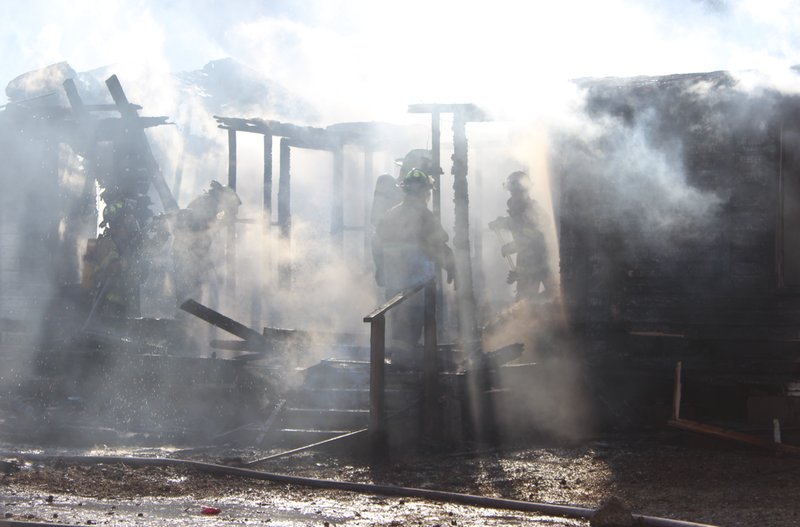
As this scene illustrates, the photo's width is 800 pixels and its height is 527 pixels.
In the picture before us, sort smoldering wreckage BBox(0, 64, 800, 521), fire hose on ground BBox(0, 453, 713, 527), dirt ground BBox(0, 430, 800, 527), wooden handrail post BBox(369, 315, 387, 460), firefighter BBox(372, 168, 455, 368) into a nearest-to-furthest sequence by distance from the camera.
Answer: fire hose on ground BBox(0, 453, 713, 527) < dirt ground BBox(0, 430, 800, 527) < wooden handrail post BBox(369, 315, 387, 460) < smoldering wreckage BBox(0, 64, 800, 521) < firefighter BBox(372, 168, 455, 368)

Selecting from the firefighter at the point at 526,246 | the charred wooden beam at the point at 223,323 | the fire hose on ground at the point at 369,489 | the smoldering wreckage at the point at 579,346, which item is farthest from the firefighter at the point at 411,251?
the fire hose on ground at the point at 369,489

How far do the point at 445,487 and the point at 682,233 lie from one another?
4.71m

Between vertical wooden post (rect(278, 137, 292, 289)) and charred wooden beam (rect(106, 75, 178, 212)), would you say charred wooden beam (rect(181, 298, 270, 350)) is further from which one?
charred wooden beam (rect(106, 75, 178, 212))

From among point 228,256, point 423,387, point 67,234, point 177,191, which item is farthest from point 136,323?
point 177,191

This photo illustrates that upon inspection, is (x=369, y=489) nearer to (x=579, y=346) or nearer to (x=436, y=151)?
(x=579, y=346)

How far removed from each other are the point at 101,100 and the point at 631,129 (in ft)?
69.1

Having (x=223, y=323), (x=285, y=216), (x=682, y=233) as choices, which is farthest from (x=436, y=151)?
(x=285, y=216)

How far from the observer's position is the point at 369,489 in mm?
6320

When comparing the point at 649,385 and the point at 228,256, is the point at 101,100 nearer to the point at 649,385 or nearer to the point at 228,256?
the point at 228,256

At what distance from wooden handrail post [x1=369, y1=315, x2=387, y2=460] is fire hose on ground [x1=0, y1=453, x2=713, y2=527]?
1.31 metres

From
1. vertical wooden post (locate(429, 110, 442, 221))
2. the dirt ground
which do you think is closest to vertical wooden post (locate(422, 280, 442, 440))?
the dirt ground

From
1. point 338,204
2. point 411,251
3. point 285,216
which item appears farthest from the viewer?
point 338,204

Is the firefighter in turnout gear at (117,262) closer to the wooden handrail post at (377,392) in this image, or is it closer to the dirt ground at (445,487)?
the dirt ground at (445,487)

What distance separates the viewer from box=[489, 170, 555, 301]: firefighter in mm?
12367
